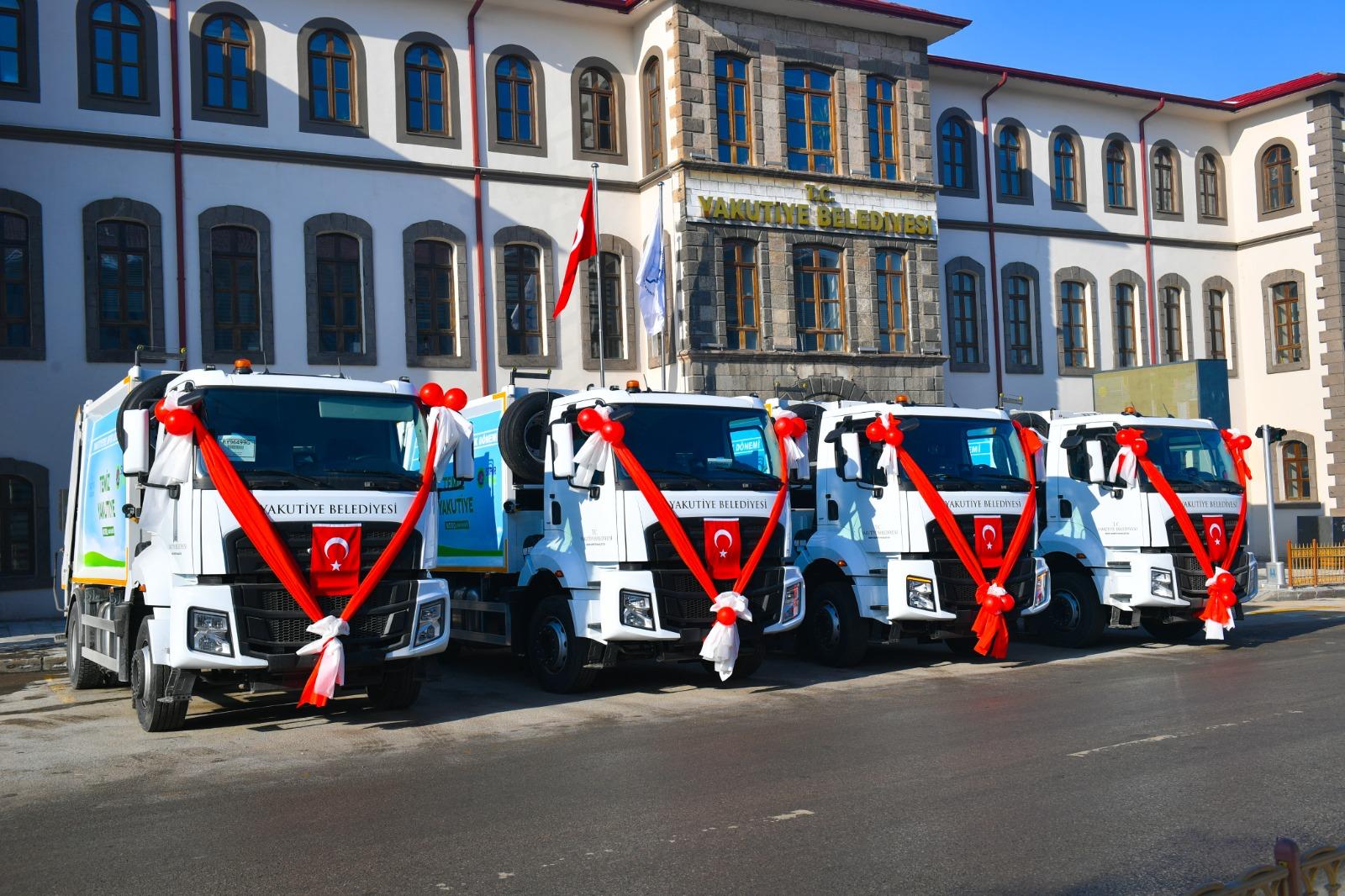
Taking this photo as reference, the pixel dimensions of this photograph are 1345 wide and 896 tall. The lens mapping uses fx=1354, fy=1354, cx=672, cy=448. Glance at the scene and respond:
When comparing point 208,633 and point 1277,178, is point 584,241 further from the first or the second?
point 1277,178

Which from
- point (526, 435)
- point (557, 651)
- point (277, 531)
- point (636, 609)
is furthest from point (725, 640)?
point (277, 531)

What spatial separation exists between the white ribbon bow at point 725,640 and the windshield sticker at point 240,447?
14.2ft

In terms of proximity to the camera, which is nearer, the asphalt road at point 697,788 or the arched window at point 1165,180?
the asphalt road at point 697,788

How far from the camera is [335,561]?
10.6 meters

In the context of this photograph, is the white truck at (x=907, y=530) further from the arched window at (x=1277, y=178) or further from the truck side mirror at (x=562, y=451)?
the arched window at (x=1277, y=178)

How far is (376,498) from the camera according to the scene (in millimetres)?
10875

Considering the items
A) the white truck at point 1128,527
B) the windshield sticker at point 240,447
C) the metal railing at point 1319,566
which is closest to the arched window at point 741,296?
the white truck at point 1128,527

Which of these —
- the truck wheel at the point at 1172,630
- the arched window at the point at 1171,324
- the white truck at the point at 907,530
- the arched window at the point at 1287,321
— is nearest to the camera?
the white truck at the point at 907,530

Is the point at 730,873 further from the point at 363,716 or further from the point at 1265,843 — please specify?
the point at 363,716

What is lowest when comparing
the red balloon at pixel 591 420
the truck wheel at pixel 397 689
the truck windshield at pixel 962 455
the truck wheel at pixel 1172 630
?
the truck wheel at pixel 1172 630

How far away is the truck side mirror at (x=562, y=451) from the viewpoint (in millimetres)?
12523

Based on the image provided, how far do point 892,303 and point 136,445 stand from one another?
19.2 metres

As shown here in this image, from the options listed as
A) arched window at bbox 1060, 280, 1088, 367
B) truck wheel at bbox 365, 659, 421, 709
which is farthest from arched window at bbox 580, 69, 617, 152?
truck wheel at bbox 365, 659, 421, 709

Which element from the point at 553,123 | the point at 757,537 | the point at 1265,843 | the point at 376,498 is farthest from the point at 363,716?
the point at 553,123
